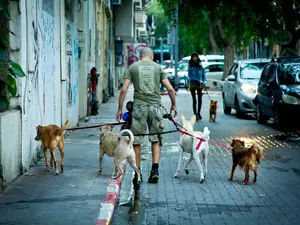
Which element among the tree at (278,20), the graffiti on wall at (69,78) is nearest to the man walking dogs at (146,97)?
the graffiti on wall at (69,78)

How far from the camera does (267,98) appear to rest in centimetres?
1988

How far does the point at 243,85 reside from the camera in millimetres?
23453

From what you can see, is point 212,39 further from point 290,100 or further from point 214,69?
point 290,100

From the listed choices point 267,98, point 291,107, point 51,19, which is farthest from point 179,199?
point 267,98

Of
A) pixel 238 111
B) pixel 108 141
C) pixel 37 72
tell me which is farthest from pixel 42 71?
pixel 238 111

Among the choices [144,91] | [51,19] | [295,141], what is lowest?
[295,141]

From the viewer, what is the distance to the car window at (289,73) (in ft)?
62.2

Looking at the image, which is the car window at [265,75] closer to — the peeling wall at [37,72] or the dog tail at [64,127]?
the peeling wall at [37,72]

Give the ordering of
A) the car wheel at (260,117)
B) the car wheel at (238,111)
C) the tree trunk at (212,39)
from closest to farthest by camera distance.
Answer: the car wheel at (260,117) < the car wheel at (238,111) < the tree trunk at (212,39)

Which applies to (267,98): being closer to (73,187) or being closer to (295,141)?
(295,141)

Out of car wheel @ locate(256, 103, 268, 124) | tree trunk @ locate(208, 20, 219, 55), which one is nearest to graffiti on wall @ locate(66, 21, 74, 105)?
car wheel @ locate(256, 103, 268, 124)

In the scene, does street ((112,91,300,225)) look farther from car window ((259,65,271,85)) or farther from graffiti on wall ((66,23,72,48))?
car window ((259,65,271,85))

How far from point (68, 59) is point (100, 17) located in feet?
41.3

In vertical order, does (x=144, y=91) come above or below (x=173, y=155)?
above
